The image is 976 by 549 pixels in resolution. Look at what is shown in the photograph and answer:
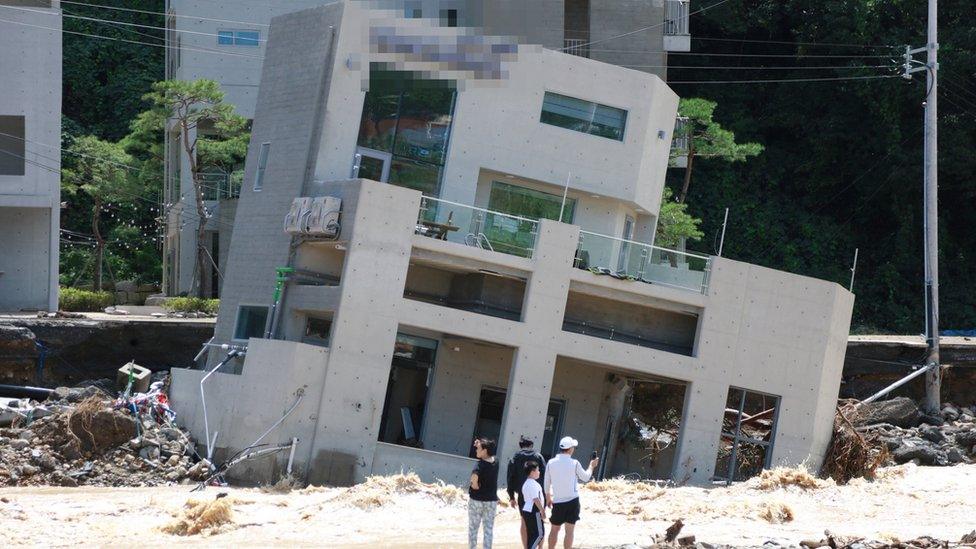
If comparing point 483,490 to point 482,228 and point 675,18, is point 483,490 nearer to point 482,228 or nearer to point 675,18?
point 482,228

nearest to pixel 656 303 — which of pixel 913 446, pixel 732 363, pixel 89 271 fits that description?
pixel 732 363

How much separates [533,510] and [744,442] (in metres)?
17.9

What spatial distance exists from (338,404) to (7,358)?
13.0m

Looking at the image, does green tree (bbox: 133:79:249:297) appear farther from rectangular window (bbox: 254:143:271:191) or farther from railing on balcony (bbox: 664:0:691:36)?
railing on balcony (bbox: 664:0:691:36)

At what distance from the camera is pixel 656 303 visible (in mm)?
34125

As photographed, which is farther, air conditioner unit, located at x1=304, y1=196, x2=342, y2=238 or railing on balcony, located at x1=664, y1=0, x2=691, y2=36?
railing on balcony, located at x1=664, y1=0, x2=691, y2=36

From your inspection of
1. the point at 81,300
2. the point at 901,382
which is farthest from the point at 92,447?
the point at 901,382

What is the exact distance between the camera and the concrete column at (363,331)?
3027 centimetres

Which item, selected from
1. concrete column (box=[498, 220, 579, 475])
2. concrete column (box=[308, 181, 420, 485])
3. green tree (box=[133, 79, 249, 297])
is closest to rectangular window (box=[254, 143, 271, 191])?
concrete column (box=[308, 181, 420, 485])

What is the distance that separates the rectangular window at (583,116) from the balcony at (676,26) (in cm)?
1240

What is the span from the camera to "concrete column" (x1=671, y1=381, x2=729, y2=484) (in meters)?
33.2

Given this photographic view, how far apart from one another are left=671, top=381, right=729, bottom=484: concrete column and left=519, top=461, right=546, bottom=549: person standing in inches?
566

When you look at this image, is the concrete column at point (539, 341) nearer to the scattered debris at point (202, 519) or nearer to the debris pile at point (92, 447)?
the debris pile at point (92, 447)

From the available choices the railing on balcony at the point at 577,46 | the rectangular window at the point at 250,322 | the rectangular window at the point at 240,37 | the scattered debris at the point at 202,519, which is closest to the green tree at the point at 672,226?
the railing on balcony at the point at 577,46
